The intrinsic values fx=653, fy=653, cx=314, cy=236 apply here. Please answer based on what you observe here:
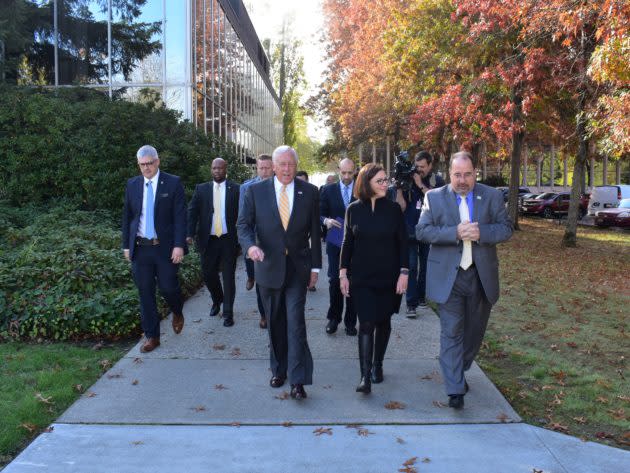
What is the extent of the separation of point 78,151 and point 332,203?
8.28m

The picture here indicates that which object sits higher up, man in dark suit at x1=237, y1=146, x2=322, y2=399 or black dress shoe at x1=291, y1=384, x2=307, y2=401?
man in dark suit at x1=237, y1=146, x2=322, y2=399

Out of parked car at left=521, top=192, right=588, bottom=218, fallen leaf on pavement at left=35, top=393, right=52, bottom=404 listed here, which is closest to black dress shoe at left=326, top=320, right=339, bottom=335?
fallen leaf on pavement at left=35, top=393, right=52, bottom=404

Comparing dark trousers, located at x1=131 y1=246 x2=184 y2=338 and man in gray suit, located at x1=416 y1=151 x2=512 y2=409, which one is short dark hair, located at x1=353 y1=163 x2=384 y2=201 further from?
dark trousers, located at x1=131 y1=246 x2=184 y2=338

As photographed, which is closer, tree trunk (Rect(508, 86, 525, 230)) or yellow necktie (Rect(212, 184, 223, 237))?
yellow necktie (Rect(212, 184, 223, 237))

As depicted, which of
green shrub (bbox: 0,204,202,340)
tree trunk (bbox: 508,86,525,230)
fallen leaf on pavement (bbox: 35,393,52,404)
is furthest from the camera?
tree trunk (bbox: 508,86,525,230)

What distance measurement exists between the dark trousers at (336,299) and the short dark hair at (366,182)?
6.58 feet

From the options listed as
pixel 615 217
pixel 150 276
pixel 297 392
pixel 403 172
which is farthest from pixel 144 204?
pixel 615 217

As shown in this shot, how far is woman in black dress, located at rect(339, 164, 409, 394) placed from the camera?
5090 mm

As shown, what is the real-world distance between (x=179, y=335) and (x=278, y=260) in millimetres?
2486

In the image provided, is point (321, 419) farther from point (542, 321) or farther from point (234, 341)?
point (542, 321)

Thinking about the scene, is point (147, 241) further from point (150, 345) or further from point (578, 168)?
point (578, 168)

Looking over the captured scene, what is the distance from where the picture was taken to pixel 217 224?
308 inches

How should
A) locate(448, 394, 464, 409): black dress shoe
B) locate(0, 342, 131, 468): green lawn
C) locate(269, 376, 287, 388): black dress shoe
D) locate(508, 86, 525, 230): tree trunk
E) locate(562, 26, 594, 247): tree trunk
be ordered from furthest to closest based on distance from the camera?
locate(508, 86, 525, 230): tree trunk → locate(562, 26, 594, 247): tree trunk → locate(269, 376, 287, 388): black dress shoe → locate(448, 394, 464, 409): black dress shoe → locate(0, 342, 131, 468): green lawn

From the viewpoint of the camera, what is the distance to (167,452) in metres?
4.05
